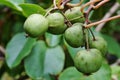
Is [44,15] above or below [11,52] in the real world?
above

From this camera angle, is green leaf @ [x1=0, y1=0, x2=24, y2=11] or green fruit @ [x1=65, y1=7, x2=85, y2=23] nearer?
green fruit @ [x1=65, y1=7, x2=85, y2=23]

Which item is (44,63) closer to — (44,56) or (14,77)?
(44,56)

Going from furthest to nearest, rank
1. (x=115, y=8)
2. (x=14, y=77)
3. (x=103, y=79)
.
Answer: (x=115, y=8) → (x=14, y=77) → (x=103, y=79)

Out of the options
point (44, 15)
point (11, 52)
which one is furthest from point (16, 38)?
point (44, 15)

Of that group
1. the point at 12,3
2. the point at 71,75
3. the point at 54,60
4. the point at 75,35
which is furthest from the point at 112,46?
the point at 75,35

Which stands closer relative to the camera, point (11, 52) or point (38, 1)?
point (11, 52)

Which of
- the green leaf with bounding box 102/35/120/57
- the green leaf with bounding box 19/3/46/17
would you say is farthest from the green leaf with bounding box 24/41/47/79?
the green leaf with bounding box 102/35/120/57

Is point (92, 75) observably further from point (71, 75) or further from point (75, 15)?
point (75, 15)

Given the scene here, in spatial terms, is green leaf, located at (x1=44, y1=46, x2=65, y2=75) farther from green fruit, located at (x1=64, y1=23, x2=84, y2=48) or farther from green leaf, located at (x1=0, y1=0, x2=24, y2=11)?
green fruit, located at (x1=64, y1=23, x2=84, y2=48)
